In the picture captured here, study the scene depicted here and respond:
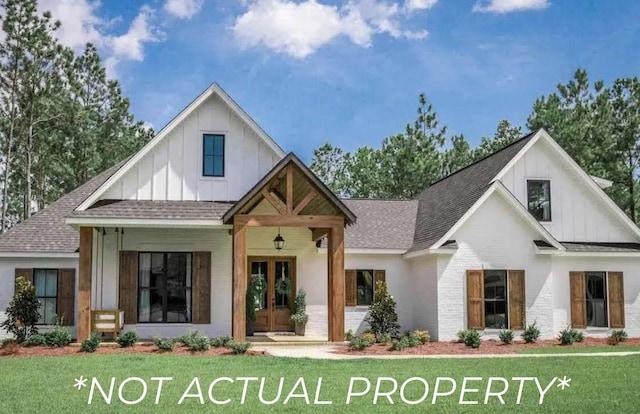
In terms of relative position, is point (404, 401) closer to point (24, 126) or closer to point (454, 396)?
point (454, 396)

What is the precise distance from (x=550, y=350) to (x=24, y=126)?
1123 inches

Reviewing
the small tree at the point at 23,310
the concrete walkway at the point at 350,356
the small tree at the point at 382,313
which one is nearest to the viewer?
the concrete walkway at the point at 350,356

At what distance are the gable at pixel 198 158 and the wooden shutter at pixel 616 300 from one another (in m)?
10.8

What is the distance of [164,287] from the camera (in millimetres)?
19359

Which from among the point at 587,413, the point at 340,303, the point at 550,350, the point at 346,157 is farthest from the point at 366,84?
the point at 346,157

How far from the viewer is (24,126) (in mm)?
34844

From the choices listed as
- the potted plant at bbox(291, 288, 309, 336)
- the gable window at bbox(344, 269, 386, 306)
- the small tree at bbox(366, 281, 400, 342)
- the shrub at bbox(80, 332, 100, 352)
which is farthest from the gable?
the small tree at bbox(366, 281, 400, 342)

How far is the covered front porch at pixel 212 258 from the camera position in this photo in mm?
17250

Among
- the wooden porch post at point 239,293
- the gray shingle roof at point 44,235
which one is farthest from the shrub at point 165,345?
the gray shingle roof at point 44,235

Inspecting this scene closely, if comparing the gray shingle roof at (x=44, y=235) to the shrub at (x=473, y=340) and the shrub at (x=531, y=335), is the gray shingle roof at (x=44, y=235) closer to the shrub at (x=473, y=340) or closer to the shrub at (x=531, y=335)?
the shrub at (x=473, y=340)

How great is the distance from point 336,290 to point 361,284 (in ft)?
12.6

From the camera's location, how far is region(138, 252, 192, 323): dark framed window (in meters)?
19.2

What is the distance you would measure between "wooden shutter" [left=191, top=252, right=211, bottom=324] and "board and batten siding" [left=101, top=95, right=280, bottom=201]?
6.18ft

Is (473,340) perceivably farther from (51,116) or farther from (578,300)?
(51,116)
